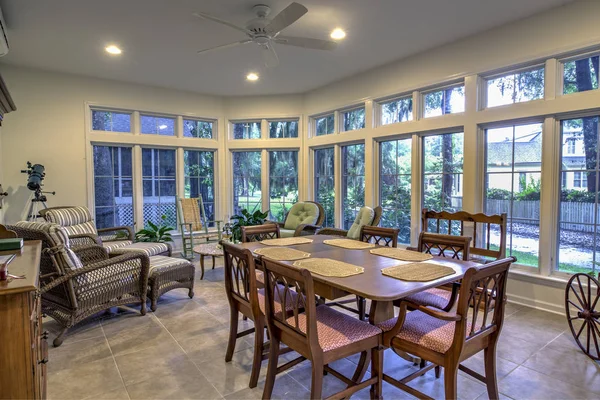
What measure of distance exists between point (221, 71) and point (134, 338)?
3629mm

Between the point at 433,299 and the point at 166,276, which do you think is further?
the point at 166,276

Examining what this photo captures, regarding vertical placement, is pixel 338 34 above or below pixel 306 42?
above

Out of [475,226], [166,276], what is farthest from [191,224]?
[475,226]

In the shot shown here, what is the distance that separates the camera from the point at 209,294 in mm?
3885

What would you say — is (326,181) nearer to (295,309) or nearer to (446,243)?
(446,243)

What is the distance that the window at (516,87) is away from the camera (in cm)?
338

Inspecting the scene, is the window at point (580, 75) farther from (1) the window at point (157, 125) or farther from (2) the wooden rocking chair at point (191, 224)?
(1) the window at point (157, 125)

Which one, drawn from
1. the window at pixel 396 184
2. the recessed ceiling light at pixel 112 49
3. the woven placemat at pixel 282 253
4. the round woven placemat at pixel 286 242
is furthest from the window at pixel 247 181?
the woven placemat at pixel 282 253

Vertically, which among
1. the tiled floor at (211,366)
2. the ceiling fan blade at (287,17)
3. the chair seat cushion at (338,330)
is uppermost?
the ceiling fan blade at (287,17)

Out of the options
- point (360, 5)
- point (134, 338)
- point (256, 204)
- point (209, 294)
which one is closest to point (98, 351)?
point (134, 338)

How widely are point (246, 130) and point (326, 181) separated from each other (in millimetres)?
1798

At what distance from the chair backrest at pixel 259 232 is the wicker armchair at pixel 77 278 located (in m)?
0.97

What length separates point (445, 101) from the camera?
4.15 meters

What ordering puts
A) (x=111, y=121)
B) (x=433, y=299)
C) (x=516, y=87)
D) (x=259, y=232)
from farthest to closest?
(x=111, y=121) → (x=516, y=87) → (x=259, y=232) → (x=433, y=299)
